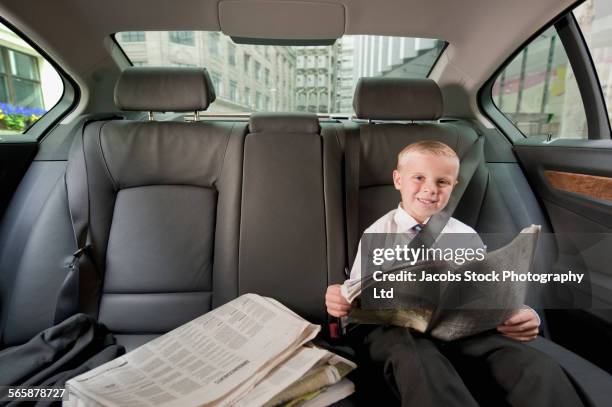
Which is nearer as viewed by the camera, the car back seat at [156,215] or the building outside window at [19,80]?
the car back seat at [156,215]

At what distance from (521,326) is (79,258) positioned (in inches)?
49.4

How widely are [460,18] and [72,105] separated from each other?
1738 mm

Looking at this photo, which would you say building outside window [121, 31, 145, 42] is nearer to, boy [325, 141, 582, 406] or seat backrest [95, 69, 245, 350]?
seat backrest [95, 69, 245, 350]

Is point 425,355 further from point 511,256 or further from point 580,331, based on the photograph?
point 580,331

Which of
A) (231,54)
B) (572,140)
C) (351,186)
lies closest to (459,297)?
(351,186)

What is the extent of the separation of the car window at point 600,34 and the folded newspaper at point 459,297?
103 centimetres

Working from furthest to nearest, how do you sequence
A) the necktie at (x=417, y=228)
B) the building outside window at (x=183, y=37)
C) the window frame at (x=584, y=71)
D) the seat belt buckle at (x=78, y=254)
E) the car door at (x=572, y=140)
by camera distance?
the building outside window at (x=183, y=37) < the window frame at (x=584, y=71) < the seat belt buckle at (x=78, y=254) < the car door at (x=572, y=140) < the necktie at (x=417, y=228)

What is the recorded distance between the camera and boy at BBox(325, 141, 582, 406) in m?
0.68

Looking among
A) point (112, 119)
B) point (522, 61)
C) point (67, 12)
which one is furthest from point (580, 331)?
point (67, 12)

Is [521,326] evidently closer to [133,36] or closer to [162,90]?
[162,90]

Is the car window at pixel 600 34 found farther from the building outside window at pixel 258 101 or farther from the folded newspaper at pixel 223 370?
the folded newspaper at pixel 223 370

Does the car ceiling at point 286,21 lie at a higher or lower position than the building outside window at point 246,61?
higher

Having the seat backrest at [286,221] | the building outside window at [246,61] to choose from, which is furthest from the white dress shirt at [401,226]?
the building outside window at [246,61]

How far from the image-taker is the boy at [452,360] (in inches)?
26.8
